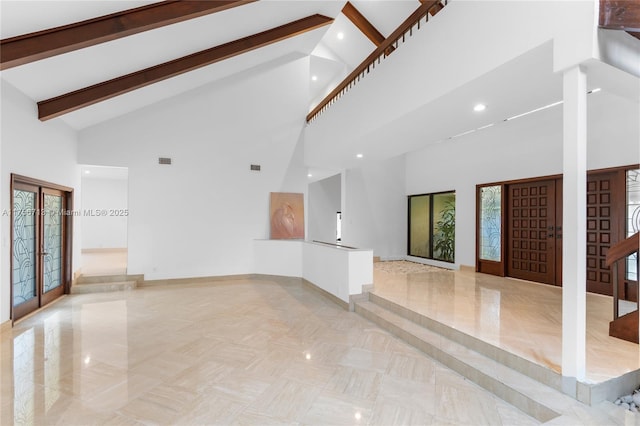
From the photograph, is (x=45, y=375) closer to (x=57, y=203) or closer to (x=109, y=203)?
(x=57, y=203)

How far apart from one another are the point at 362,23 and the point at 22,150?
283 inches

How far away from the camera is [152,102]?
661 cm

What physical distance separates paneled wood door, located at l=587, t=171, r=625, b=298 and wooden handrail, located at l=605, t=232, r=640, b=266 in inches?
87.6

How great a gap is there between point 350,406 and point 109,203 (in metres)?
11.7

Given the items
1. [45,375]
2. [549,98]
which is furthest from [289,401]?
[549,98]

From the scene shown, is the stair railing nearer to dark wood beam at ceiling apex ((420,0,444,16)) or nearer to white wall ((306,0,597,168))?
white wall ((306,0,597,168))

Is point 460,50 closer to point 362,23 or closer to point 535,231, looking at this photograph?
point 535,231

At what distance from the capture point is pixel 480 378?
276cm

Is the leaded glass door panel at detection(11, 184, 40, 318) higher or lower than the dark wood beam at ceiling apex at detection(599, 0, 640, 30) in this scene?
lower

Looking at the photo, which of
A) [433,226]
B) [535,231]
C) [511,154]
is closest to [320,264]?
[433,226]

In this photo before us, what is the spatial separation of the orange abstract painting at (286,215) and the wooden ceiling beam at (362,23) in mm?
4424

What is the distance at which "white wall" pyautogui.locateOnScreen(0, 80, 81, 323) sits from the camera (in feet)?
12.8

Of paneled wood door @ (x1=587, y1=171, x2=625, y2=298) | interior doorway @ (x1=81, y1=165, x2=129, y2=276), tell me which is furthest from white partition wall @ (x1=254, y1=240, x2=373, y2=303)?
interior doorway @ (x1=81, y1=165, x2=129, y2=276)

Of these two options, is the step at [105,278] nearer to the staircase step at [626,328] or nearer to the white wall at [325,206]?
the white wall at [325,206]
